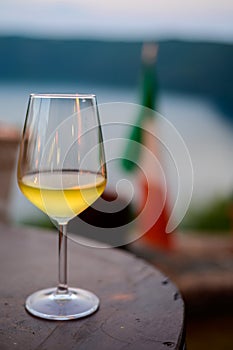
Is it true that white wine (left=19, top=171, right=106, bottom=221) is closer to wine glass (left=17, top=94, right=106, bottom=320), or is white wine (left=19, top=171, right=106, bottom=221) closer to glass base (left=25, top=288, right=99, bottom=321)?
wine glass (left=17, top=94, right=106, bottom=320)

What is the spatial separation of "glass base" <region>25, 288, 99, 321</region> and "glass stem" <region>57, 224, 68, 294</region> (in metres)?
0.01

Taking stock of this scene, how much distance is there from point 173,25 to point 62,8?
0.78m

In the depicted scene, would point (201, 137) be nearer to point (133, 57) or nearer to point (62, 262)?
→ point (133, 57)

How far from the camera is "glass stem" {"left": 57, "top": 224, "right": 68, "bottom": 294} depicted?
2.15 ft

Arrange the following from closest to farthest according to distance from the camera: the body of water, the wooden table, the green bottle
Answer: the wooden table → the green bottle → the body of water

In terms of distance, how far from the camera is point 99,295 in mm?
703

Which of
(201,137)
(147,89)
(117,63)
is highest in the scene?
(117,63)

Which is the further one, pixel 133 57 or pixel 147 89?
pixel 133 57

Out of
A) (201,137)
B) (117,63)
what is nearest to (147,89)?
(117,63)

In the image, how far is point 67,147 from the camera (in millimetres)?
620

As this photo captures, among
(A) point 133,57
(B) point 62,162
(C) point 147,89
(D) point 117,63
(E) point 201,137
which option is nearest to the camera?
(B) point 62,162

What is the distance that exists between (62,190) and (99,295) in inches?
6.6

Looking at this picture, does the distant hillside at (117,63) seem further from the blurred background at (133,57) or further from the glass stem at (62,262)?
the glass stem at (62,262)

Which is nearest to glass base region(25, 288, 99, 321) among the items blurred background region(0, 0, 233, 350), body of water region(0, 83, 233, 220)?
blurred background region(0, 0, 233, 350)
